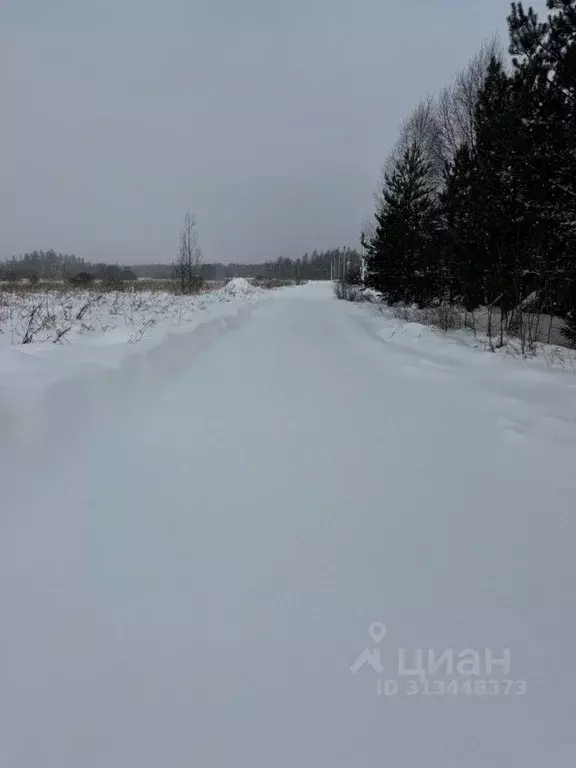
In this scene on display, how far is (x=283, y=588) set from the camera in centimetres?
191

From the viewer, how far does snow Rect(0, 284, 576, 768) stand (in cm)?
133

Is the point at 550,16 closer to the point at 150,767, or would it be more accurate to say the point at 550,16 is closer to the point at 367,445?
the point at 367,445

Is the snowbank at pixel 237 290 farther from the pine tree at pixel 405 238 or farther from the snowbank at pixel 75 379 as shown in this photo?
the snowbank at pixel 75 379

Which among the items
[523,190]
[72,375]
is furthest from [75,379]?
[523,190]

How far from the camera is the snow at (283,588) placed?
4.35ft

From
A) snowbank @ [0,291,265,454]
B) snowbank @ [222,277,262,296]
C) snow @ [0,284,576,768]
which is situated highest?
snowbank @ [222,277,262,296]

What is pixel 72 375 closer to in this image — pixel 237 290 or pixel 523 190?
pixel 523 190

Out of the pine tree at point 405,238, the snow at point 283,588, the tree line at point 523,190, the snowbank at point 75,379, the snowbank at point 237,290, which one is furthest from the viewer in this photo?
the snowbank at point 237,290

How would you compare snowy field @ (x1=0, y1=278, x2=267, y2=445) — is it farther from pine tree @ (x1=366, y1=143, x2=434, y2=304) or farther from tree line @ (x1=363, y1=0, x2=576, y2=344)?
pine tree @ (x1=366, y1=143, x2=434, y2=304)

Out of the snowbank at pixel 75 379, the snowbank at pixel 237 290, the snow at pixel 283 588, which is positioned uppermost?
the snowbank at pixel 237 290

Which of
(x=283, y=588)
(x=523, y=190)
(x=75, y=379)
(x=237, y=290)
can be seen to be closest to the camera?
(x=283, y=588)

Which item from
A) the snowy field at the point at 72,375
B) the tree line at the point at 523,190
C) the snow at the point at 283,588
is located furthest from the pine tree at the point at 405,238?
the snow at the point at 283,588

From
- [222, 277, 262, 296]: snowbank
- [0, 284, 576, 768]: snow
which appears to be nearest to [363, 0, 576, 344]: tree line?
[0, 284, 576, 768]: snow

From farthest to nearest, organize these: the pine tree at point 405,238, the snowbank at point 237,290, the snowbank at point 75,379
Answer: the snowbank at point 237,290 < the pine tree at point 405,238 < the snowbank at point 75,379
